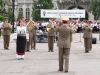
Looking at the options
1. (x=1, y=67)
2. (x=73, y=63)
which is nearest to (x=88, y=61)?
(x=73, y=63)

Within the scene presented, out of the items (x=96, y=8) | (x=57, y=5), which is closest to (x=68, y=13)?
(x=96, y=8)

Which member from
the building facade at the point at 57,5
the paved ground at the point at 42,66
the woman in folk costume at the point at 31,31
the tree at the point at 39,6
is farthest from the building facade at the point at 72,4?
the paved ground at the point at 42,66

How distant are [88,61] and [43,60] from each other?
1877 mm

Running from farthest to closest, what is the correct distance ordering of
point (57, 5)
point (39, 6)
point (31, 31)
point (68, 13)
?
point (57, 5) < point (39, 6) < point (68, 13) < point (31, 31)

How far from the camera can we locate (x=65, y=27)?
1722cm

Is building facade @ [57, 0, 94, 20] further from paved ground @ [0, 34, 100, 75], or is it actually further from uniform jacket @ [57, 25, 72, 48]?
uniform jacket @ [57, 25, 72, 48]

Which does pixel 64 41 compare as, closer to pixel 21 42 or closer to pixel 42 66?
pixel 42 66

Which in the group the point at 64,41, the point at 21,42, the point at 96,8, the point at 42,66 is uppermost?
the point at 96,8

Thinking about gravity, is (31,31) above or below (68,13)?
below

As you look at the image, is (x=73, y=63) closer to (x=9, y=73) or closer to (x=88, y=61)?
(x=88, y=61)

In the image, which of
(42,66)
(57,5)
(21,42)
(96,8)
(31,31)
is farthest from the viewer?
(57,5)

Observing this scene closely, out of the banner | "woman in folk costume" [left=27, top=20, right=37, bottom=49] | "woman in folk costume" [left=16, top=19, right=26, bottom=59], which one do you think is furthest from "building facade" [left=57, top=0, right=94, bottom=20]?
"woman in folk costume" [left=16, top=19, right=26, bottom=59]

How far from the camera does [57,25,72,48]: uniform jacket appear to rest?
671 inches

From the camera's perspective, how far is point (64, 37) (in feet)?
56.2
